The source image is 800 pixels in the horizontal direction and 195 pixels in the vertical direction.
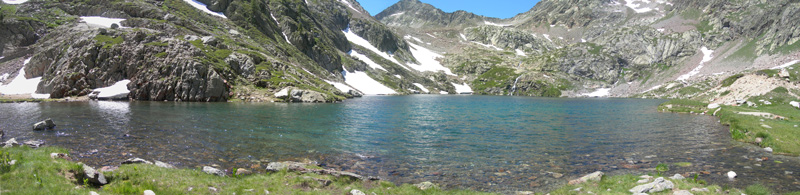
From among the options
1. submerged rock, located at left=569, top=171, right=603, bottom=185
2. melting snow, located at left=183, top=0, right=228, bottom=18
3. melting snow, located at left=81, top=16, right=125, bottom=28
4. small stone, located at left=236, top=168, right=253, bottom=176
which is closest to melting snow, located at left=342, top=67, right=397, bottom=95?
melting snow, located at left=183, top=0, right=228, bottom=18

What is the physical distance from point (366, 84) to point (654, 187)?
179 m

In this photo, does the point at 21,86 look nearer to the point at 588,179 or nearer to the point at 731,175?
the point at 588,179

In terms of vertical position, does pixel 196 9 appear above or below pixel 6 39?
above

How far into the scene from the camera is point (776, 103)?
4803 cm

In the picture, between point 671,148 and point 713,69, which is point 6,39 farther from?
point 713,69

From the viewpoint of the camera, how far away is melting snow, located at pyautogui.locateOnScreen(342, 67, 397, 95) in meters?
181

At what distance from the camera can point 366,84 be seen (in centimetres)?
18988

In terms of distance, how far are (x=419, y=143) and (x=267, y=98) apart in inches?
A: 2543

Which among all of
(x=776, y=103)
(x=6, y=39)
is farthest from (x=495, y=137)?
(x=6, y=39)

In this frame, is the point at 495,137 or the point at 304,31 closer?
the point at 495,137

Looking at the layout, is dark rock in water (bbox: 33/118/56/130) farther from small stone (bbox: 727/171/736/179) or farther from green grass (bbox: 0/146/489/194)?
small stone (bbox: 727/171/736/179)

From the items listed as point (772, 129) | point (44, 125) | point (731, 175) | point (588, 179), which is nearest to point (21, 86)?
point (44, 125)

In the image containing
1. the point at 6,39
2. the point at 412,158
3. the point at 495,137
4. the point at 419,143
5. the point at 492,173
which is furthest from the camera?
the point at 6,39

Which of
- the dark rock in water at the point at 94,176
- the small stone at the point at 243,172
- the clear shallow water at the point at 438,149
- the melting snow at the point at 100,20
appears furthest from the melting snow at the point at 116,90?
the dark rock in water at the point at 94,176
